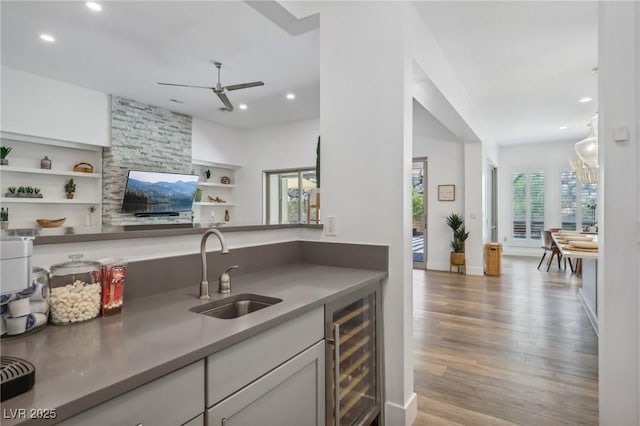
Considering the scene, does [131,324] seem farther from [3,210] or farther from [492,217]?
[492,217]

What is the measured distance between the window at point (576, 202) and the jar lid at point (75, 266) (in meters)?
9.79

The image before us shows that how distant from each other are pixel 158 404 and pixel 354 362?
1104mm

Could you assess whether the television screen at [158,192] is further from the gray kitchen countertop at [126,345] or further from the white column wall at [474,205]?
the white column wall at [474,205]

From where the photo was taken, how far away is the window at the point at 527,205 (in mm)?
8594

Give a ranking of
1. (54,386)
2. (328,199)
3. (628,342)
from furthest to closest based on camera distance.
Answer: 1. (328,199)
2. (628,342)
3. (54,386)

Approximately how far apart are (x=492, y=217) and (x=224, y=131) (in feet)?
22.0

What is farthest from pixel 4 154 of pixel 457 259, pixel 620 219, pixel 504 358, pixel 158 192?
pixel 457 259

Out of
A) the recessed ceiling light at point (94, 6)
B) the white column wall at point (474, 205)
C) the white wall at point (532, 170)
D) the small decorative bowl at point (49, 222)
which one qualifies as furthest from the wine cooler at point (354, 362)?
the white wall at point (532, 170)

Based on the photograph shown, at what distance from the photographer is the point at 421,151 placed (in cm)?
689

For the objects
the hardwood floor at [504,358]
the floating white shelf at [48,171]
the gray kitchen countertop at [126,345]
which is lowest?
the hardwood floor at [504,358]

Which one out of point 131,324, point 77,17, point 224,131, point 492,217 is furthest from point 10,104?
point 492,217

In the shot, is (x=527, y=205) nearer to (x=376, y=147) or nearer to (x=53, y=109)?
(x=376, y=147)

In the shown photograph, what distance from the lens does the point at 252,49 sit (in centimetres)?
386

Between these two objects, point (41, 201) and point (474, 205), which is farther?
point (474, 205)
